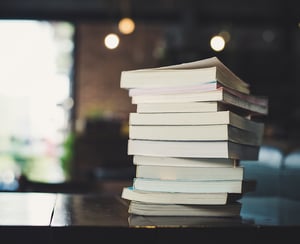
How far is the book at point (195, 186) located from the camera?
1.12 m

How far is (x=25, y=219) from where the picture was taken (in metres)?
1.06

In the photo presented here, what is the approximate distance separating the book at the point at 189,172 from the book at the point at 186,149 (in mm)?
28

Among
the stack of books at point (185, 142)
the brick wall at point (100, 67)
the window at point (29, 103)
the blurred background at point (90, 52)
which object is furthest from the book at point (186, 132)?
the brick wall at point (100, 67)

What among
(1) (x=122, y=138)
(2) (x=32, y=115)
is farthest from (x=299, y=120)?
(2) (x=32, y=115)

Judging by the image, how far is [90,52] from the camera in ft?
35.4

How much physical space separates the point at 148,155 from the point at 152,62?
9893 millimetres

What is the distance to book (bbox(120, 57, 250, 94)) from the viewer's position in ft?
3.71

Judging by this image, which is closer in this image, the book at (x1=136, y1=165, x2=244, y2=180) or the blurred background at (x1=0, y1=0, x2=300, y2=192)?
the book at (x1=136, y1=165, x2=244, y2=180)

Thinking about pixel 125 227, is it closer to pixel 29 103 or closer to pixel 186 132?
pixel 186 132

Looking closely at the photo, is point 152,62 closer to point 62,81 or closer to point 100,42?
point 100,42

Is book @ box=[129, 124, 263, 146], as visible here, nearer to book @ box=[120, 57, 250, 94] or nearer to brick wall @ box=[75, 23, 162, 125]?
book @ box=[120, 57, 250, 94]

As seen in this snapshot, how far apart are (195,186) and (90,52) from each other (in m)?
9.82

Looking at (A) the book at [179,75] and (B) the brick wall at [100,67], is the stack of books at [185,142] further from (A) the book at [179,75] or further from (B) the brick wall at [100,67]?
(B) the brick wall at [100,67]

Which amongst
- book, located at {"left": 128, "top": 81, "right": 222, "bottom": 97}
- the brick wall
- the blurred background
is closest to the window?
the blurred background
